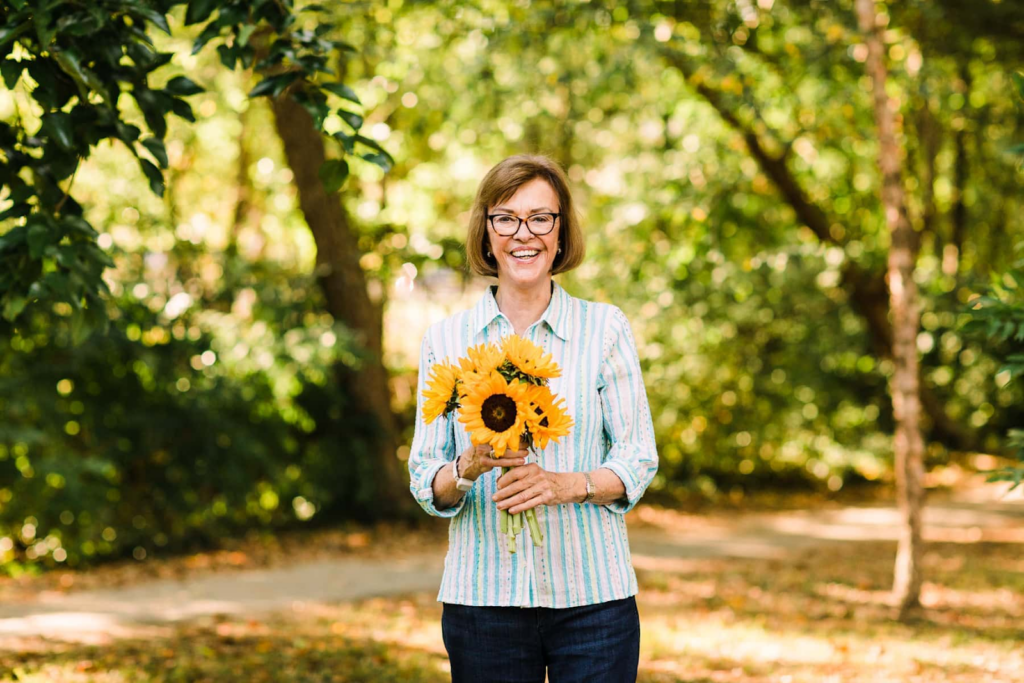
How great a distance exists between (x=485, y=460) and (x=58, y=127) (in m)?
1.98

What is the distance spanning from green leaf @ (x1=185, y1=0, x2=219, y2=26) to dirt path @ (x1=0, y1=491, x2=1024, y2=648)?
417 centimetres

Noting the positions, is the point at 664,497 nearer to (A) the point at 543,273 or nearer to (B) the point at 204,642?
(B) the point at 204,642

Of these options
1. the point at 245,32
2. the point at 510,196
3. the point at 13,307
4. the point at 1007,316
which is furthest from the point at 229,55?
the point at 1007,316

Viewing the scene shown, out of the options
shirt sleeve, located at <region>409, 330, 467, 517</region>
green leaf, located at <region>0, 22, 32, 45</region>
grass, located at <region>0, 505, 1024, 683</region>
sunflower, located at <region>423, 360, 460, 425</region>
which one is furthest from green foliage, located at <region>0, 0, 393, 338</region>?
grass, located at <region>0, 505, 1024, 683</region>

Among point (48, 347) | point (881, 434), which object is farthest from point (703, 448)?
point (48, 347)

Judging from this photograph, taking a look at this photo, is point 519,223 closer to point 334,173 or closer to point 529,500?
point 529,500

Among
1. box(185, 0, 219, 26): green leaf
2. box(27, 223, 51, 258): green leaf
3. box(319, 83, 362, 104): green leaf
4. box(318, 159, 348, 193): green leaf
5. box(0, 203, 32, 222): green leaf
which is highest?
box(185, 0, 219, 26): green leaf

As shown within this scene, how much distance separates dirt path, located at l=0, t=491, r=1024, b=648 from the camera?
670 centimetres

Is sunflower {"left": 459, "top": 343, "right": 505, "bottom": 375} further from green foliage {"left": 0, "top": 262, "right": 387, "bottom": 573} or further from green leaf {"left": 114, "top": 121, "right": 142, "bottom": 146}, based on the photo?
green foliage {"left": 0, "top": 262, "right": 387, "bottom": 573}

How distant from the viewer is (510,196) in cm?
253

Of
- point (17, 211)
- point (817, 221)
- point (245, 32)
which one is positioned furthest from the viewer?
point (817, 221)

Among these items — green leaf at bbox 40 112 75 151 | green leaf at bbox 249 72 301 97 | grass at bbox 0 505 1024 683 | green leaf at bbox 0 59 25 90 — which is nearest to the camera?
green leaf at bbox 0 59 25 90

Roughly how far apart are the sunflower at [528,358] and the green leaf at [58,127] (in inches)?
73.2

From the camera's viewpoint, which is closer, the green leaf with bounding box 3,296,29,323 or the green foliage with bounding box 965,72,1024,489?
the green leaf with bounding box 3,296,29,323
